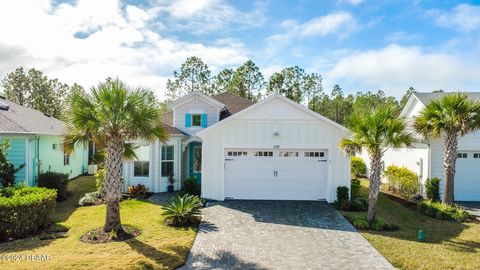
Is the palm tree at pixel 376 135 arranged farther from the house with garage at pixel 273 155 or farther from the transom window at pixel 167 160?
the transom window at pixel 167 160

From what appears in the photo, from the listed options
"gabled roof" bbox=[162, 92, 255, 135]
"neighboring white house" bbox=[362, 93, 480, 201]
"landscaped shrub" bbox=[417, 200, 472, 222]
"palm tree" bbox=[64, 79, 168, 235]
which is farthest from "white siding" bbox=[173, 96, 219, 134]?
"landscaped shrub" bbox=[417, 200, 472, 222]

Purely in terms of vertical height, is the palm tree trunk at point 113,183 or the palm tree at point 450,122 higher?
the palm tree at point 450,122

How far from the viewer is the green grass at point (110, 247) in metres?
7.84

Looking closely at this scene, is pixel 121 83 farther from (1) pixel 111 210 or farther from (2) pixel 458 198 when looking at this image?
(2) pixel 458 198

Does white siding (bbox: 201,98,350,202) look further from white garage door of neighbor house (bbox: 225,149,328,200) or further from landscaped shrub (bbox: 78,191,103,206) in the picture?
landscaped shrub (bbox: 78,191,103,206)

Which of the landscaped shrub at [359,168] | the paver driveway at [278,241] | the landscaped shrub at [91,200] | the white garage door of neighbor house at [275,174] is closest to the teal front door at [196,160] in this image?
the white garage door of neighbor house at [275,174]

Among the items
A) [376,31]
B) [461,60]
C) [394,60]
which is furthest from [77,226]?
[461,60]

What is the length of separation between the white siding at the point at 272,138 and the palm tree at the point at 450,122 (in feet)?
12.1

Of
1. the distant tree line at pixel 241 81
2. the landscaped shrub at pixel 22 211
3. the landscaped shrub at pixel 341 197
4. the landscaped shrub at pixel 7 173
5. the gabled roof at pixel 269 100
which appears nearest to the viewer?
the landscaped shrub at pixel 22 211

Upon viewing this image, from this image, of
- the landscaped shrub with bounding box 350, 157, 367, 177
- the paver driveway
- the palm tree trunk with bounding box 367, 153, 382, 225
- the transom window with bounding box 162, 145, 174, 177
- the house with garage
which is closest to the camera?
the paver driveway

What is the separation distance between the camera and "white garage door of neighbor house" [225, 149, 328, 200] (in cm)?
1565

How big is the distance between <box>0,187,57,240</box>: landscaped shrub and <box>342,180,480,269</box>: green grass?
35.8 ft

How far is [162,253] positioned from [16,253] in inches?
155

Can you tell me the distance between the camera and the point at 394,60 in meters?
17.6
